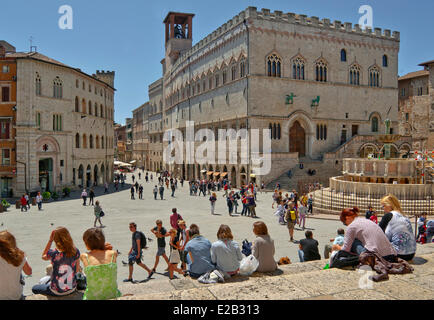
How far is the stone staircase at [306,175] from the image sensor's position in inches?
1433

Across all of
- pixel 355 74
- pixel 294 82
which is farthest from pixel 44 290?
pixel 355 74

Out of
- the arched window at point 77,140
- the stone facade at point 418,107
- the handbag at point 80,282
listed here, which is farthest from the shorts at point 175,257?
the stone facade at point 418,107

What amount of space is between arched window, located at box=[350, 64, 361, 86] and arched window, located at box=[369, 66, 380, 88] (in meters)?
1.95

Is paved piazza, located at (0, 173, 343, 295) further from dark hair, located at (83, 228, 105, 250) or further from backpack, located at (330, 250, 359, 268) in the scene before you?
backpack, located at (330, 250, 359, 268)

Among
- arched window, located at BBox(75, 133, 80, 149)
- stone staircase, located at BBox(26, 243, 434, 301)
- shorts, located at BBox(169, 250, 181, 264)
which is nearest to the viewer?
stone staircase, located at BBox(26, 243, 434, 301)

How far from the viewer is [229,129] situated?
43.6m

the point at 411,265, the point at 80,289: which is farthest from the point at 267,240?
the point at 80,289

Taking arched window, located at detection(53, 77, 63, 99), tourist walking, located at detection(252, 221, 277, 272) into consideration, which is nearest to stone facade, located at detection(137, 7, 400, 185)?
arched window, located at detection(53, 77, 63, 99)

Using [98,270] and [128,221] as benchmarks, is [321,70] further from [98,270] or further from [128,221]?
[98,270]

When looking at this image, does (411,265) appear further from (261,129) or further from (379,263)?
(261,129)

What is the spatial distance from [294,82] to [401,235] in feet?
120

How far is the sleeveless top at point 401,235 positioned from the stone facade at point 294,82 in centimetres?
3073

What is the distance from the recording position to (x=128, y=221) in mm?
20625

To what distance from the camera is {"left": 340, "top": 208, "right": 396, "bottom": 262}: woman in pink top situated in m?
6.00
